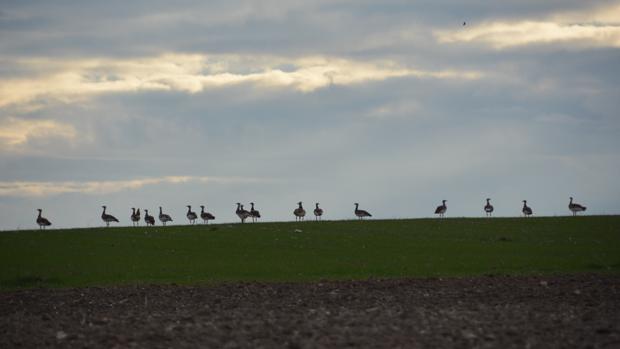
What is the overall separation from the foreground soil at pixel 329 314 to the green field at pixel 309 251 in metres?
3.87

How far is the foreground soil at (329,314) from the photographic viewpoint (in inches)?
1000

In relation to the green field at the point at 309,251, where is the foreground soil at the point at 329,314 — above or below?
below

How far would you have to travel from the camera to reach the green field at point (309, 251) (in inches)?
1656

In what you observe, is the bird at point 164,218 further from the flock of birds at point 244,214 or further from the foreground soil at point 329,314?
the foreground soil at point 329,314

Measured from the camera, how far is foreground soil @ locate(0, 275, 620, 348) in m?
25.4

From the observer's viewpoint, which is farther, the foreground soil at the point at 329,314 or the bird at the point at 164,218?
the bird at the point at 164,218

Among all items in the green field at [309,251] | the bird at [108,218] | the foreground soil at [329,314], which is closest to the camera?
the foreground soil at [329,314]

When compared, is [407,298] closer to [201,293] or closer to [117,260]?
[201,293]

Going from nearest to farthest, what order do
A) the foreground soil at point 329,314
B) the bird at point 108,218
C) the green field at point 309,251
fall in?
the foreground soil at point 329,314, the green field at point 309,251, the bird at point 108,218

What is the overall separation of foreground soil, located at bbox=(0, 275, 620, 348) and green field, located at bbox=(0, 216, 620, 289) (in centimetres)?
387

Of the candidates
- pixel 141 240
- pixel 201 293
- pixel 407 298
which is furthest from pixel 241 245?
pixel 407 298

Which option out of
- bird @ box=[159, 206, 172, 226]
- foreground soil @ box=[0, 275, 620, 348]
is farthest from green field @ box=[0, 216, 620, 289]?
bird @ box=[159, 206, 172, 226]

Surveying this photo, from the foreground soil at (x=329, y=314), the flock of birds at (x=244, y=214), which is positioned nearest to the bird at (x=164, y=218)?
the flock of birds at (x=244, y=214)

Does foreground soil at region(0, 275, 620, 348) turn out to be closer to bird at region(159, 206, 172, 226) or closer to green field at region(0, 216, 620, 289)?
green field at region(0, 216, 620, 289)
